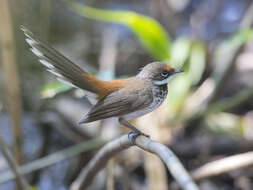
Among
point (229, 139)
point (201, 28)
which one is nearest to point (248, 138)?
point (229, 139)

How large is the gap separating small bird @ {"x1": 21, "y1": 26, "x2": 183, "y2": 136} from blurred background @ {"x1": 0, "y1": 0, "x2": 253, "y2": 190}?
2.28ft

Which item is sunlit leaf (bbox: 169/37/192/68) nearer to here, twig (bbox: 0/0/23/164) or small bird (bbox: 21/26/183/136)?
twig (bbox: 0/0/23/164)

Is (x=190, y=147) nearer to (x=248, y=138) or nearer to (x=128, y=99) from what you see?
(x=248, y=138)

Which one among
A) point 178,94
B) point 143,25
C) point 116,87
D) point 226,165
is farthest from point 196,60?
point 116,87

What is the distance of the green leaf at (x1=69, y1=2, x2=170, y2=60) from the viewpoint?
5.10 metres

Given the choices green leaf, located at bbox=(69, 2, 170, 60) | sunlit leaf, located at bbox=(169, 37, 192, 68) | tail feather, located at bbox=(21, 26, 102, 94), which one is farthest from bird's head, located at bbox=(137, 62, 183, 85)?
sunlit leaf, located at bbox=(169, 37, 192, 68)

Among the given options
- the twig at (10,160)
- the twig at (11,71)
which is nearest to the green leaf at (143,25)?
the twig at (11,71)

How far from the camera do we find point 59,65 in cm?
324

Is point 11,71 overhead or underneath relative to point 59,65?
underneath

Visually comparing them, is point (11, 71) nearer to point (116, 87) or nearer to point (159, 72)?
point (116, 87)

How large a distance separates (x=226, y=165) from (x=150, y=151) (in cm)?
189

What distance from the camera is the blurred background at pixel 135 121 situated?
15.9ft

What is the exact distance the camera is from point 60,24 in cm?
784

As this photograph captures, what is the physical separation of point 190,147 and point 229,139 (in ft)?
1.44
